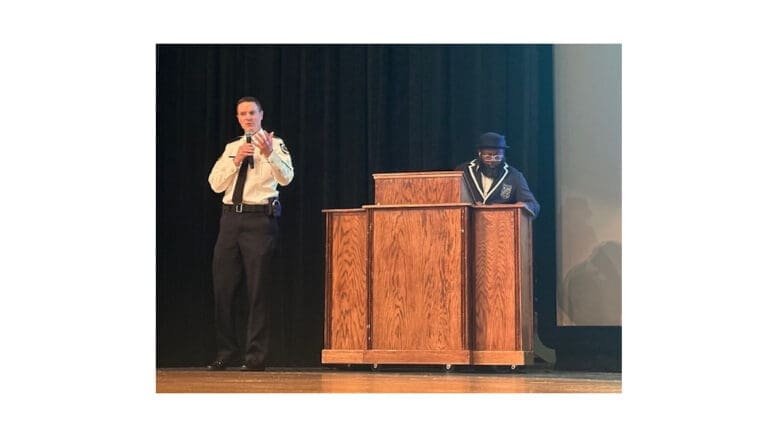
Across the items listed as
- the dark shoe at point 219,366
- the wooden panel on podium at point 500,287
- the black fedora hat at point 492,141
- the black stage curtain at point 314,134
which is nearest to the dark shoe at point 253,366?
the dark shoe at point 219,366

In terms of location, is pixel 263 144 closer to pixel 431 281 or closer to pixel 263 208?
pixel 263 208

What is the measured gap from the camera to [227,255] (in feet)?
21.3

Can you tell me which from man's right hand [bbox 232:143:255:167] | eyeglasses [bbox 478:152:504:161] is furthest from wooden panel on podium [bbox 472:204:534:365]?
man's right hand [bbox 232:143:255:167]

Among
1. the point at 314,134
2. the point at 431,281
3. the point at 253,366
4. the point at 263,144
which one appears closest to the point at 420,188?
the point at 431,281

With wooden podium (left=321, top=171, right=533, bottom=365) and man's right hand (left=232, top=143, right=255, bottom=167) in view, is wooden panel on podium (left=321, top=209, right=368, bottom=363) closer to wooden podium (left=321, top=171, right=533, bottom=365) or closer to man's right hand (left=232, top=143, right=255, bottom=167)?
wooden podium (left=321, top=171, right=533, bottom=365)

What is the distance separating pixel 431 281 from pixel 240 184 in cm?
120

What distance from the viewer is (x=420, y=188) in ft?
19.8

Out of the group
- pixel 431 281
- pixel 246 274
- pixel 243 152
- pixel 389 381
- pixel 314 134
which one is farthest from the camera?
pixel 314 134

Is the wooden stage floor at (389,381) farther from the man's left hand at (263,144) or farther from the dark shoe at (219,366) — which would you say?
the man's left hand at (263,144)

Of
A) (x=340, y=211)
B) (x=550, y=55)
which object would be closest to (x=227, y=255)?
(x=340, y=211)

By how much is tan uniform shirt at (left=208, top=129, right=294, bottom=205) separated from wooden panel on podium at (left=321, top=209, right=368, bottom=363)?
43 centimetres

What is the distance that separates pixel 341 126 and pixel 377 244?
1169mm

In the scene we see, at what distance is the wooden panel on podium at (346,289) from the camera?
6055 mm
